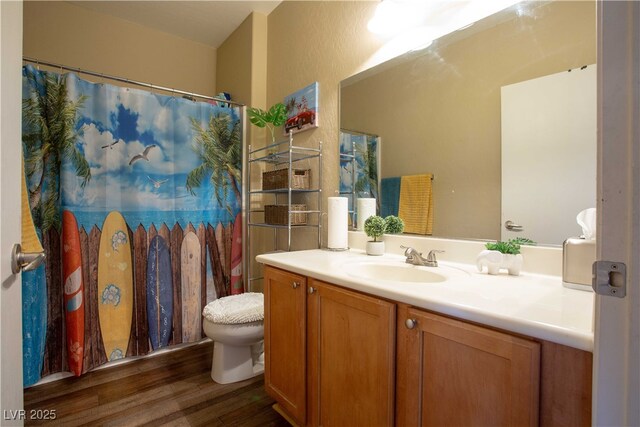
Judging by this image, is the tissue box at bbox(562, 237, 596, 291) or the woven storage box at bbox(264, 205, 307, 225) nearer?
the tissue box at bbox(562, 237, 596, 291)

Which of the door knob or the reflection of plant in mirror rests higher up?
the reflection of plant in mirror

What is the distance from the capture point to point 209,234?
88.6 inches

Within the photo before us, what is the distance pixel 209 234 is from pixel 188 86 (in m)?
1.58

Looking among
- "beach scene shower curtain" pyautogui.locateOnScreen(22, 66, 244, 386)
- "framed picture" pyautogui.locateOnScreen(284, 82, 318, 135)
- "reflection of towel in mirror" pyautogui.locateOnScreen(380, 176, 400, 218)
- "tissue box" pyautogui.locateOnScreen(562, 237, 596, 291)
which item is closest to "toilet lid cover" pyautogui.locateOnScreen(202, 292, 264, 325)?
"beach scene shower curtain" pyautogui.locateOnScreen(22, 66, 244, 386)

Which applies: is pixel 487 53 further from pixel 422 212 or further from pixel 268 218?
pixel 268 218

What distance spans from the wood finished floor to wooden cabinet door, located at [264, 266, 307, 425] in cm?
26

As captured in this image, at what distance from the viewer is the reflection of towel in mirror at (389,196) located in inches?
60.6

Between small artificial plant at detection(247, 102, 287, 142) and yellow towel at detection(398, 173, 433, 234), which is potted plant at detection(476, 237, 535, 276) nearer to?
yellow towel at detection(398, 173, 433, 234)

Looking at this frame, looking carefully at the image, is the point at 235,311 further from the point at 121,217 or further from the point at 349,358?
the point at 121,217

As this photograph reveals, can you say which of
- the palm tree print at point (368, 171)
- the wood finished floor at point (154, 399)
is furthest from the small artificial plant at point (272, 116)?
the wood finished floor at point (154, 399)

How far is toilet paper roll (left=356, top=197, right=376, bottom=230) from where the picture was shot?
1640mm

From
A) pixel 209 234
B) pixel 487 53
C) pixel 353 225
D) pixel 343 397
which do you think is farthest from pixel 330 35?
pixel 343 397

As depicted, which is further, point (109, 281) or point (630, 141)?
point (109, 281)

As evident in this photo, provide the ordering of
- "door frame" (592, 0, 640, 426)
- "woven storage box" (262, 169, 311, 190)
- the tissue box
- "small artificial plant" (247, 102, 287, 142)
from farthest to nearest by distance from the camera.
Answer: "small artificial plant" (247, 102, 287, 142) < "woven storage box" (262, 169, 311, 190) < the tissue box < "door frame" (592, 0, 640, 426)
